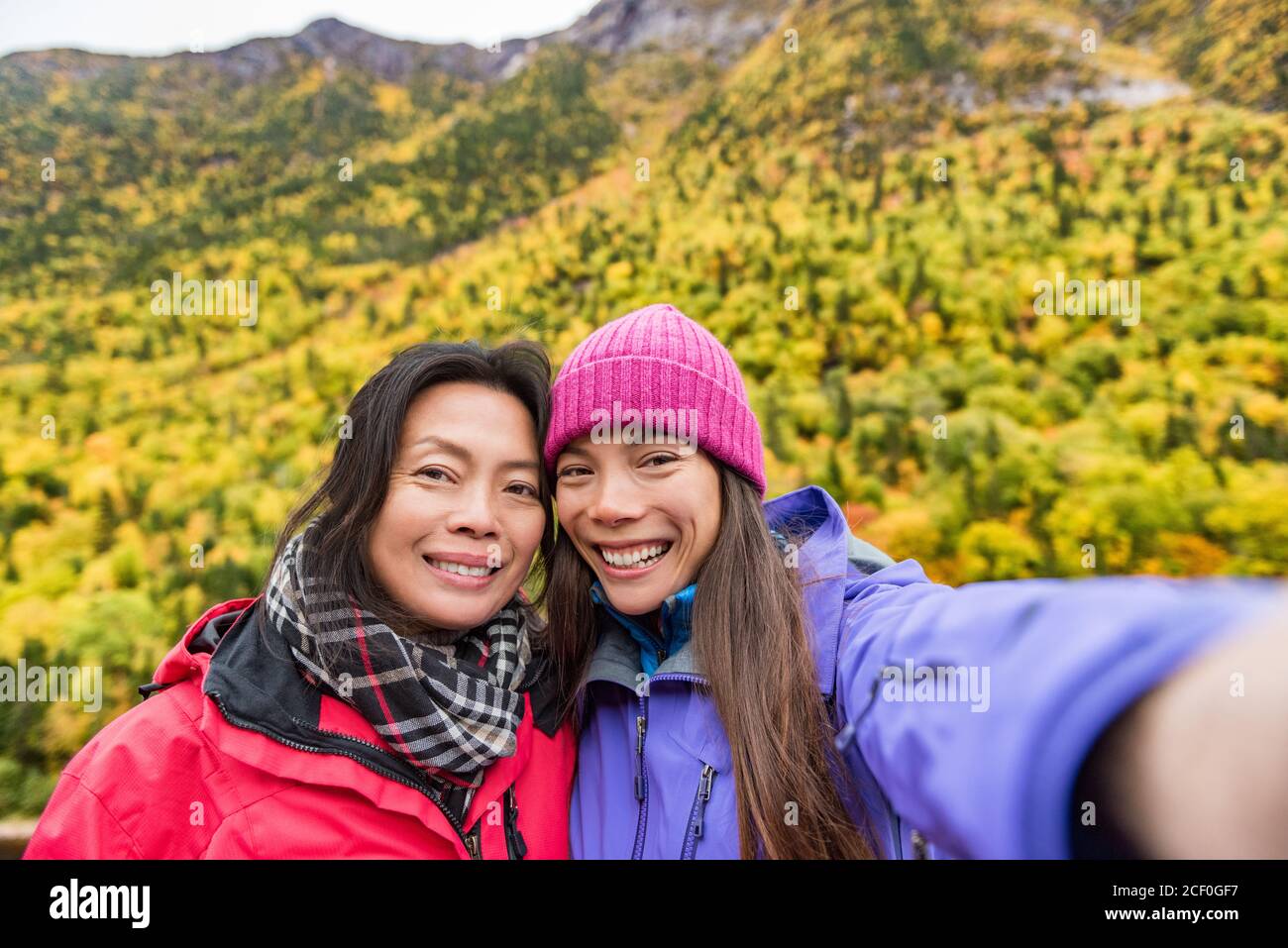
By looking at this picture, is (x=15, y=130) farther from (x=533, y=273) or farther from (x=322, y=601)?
(x=322, y=601)

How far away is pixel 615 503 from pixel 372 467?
590 mm

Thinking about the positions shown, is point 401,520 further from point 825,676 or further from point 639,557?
point 825,676

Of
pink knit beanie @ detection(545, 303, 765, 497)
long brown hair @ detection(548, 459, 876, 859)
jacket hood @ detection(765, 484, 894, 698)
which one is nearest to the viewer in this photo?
long brown hair @ detection(548, 459, 876, 859)

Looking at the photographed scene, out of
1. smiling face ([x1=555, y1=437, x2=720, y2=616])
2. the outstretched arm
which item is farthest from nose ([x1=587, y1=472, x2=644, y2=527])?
the outstretched arm

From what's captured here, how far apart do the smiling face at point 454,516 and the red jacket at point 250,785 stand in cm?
30

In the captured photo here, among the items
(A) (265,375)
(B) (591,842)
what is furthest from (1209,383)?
(A) (265,375)

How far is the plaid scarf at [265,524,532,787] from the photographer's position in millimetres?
1396

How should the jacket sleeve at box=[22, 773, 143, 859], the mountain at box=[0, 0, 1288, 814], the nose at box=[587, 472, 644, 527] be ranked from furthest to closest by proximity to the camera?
the mountain at box=[0, 0, 1288, 814] < the nose at box=[587, 472, 644, 527] < the jacket sleeve at box=[22, 773, 143, 859]

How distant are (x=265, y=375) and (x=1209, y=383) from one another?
10.0 m

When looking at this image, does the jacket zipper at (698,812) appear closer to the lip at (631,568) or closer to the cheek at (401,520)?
the lip at (631,568)

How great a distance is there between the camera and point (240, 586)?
489 centimetres

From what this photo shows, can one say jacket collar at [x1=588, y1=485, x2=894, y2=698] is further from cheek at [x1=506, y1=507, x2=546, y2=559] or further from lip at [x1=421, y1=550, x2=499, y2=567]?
lip at [x1=421, y1=550, x2=499, y2=567]

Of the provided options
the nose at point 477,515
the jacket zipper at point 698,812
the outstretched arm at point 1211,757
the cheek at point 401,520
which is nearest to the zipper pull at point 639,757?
the jacket zipper at point 698,812

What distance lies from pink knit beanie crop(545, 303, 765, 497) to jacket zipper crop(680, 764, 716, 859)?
2.39 ft
